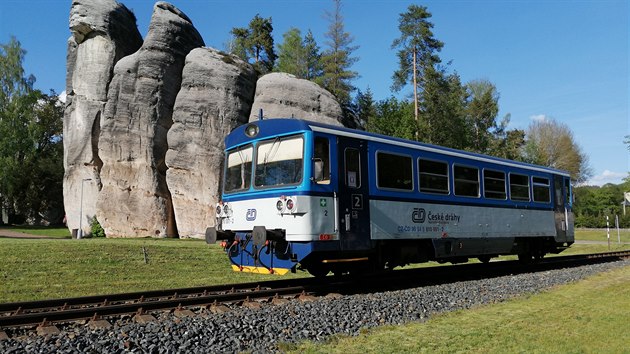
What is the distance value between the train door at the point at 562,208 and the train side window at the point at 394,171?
827 cm

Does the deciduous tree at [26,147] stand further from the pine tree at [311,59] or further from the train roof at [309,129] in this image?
the train roof at [309,129]

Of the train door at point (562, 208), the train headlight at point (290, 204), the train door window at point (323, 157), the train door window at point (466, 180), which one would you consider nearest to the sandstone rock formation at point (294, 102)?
the train door at point (562, 208)

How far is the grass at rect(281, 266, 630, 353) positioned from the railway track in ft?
10.1

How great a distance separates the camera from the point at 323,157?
9.95 m

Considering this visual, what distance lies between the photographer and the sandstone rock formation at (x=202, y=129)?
34156mm

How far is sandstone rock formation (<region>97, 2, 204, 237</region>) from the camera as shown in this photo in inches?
1358

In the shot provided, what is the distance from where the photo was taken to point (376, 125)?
4622 cm

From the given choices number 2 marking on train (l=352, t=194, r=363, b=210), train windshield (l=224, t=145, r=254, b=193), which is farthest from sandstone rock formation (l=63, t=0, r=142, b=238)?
number 2 marking on train (l=352, t=194, r=363, b=210)

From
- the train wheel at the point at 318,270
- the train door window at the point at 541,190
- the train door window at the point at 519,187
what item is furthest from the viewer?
the train door window at the point at 541,190

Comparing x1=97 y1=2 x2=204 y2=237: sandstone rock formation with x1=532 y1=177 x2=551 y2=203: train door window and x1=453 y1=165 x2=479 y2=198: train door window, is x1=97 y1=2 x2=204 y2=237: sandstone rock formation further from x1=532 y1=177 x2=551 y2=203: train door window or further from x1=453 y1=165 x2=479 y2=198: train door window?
x1=453 y1=165 x2=479 y2=198: train door window

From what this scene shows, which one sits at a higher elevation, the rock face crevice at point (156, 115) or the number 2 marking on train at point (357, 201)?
the rock face crevice at point (156, 115)

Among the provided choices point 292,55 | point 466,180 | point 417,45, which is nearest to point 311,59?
point 292,55

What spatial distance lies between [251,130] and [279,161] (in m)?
1.24

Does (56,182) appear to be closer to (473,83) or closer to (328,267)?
(473,83)
